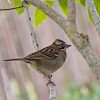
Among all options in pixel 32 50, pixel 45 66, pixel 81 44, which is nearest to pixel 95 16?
pixel 81 44

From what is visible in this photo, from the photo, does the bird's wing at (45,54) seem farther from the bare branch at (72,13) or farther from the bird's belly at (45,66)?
the bare branch at (72,13)

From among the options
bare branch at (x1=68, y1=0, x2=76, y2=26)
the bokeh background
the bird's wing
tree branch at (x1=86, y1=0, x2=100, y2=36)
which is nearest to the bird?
the bird's wing

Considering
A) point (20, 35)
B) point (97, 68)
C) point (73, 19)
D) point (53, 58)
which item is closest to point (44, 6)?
point (73, 19)

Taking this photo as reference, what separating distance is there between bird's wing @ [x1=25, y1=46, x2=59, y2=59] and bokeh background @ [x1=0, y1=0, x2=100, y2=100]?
4.93 m

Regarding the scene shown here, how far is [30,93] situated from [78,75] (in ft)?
5.36

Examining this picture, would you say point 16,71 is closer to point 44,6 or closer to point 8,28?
point 8,28

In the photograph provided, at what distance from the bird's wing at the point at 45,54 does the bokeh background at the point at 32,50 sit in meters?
4.93

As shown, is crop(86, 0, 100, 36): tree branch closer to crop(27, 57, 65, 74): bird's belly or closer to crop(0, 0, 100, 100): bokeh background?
crop(27, 57, 65, 74): bird's belly

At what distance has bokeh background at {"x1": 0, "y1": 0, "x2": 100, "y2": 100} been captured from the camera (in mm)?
7961

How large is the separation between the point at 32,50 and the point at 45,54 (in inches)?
220

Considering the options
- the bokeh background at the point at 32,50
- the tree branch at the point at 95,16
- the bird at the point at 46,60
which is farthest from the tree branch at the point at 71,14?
the bokeh background at the point at 32,50

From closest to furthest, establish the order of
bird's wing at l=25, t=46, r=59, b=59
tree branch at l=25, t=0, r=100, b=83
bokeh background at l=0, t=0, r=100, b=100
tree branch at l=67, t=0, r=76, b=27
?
tree branch at l=25, t=0, r=100, b=83
tree branch at l=67, t=0, r=76, b=27
bird's wing at l=25, t=46, r=59, b=59
bokeh background at l=0, t=0, r=100, b=100

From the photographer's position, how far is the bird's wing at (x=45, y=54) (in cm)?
257

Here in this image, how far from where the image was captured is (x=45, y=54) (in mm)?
2789
